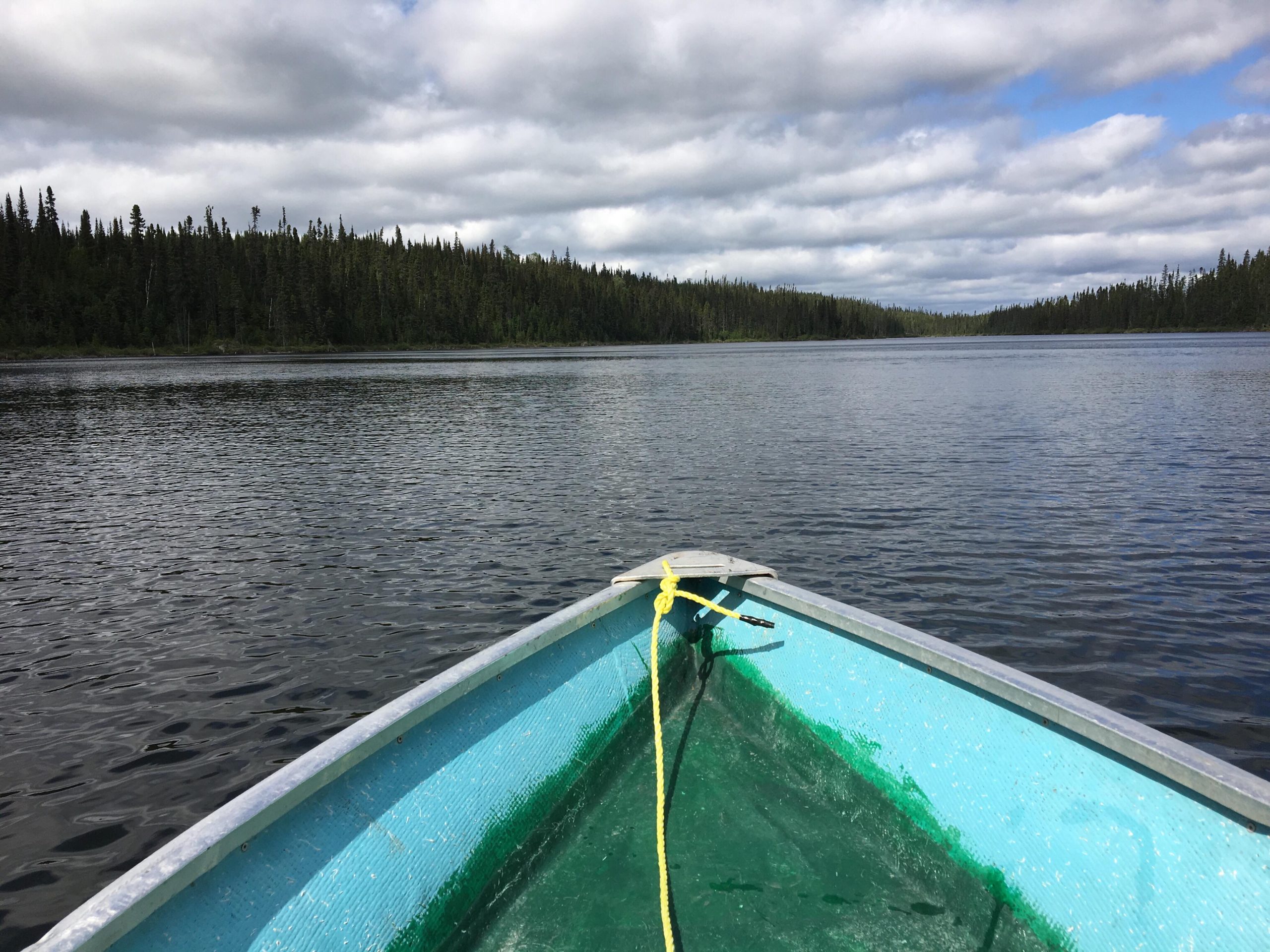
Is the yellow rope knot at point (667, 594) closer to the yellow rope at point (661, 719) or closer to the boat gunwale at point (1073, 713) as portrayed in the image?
the yellow rope at point (661, 719)

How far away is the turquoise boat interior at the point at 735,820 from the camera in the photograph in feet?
10.0

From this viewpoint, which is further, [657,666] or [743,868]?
[657,666]

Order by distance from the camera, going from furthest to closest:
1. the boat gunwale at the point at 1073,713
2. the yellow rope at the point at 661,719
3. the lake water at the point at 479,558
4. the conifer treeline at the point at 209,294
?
the conifer treeline at the point at 209,294 < the lake water at the point at 479,558 < the yellow rope at the point at 661,719 < the boat gunwale at the point at 1073,713

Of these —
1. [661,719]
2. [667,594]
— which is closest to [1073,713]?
[667,594]

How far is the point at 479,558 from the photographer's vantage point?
1391 centimetres

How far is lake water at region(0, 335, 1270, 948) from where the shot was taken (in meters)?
7.65

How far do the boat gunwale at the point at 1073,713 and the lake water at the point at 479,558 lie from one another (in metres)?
4.87

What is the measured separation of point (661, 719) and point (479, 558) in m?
8.80

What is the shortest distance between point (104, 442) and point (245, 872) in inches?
1359

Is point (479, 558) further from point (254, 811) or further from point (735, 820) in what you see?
point (254, 811)

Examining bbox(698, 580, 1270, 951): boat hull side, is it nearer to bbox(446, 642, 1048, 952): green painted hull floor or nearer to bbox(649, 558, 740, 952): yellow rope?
bbox(446, 642, 1048, 952): green painted hull floor

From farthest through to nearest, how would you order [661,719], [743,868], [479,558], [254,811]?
1. [479,558]
2. [661,719]
3. [743,868]
4. [254,811]

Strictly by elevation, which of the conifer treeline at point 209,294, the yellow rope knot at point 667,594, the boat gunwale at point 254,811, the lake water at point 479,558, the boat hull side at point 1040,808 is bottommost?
the lake water at point 479,558

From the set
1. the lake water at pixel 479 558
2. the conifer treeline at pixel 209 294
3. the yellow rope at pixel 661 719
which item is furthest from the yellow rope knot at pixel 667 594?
the conifer treeline at pixel 209 294
